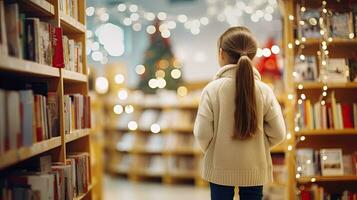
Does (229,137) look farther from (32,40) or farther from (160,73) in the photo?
(160,73)

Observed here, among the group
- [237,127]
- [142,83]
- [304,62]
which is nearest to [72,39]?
[237,127]

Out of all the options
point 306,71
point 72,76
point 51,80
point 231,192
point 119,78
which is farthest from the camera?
point 119,78

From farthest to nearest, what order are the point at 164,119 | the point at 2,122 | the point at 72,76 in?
the point at 164,119 < the point at 72,76 < the point at 2,122

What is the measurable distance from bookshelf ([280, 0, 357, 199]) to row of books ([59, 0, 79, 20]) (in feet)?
5.15

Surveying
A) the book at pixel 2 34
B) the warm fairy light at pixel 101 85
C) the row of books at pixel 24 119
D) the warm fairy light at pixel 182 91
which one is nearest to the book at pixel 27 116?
the row of books at pixel 24 119

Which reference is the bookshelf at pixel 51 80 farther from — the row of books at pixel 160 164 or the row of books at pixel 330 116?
the row of books at pixel 160 164

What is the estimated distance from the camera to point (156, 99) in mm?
6641

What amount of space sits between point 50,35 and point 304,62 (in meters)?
1.94

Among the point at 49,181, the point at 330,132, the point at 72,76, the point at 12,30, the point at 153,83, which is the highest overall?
the point at 153,83

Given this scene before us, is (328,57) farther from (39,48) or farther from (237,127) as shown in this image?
(39,48)

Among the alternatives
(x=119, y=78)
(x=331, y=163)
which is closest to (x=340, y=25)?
(x=331, y=163)

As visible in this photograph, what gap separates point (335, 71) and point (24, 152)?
7.71 feet

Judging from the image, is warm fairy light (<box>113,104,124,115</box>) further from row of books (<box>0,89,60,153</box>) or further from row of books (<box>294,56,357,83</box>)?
row of books (<box>0,89,60,153</box>)

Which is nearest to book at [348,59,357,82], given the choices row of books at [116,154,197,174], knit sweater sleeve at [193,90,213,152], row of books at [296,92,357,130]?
row of books at [296,92,357,130]
